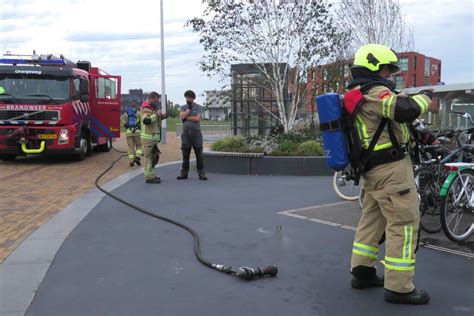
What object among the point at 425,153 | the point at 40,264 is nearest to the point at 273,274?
the point at 40,264

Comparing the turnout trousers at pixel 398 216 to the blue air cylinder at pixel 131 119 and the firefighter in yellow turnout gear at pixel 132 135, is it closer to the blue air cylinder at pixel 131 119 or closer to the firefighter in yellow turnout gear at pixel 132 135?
the firefighter in yellow turnout gear at pixel 132 135

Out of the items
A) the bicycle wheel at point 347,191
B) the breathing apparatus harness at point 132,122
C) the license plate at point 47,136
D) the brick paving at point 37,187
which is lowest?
the brick paving at point 37,187

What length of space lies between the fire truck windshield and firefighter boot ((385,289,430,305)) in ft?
37.6

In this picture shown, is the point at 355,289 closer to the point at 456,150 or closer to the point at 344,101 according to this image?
the point at 344,101

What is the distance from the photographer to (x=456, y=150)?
5508 mm

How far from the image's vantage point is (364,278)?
3902 millimetres

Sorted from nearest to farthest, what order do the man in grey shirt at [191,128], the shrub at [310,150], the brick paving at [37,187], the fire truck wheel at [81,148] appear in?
1. the brick paving at [37,187]
2. the man in grey shirt at [191,128]
3. the shrub at [310,150]
4. the fire truck wheel at [81,148]

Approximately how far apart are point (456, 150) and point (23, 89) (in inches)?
449

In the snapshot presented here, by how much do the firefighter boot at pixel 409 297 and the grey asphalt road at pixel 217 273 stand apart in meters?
0.06

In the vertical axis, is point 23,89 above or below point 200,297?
above

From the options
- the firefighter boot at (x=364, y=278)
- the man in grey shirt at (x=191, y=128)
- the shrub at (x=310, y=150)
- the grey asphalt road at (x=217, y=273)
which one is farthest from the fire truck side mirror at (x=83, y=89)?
the firefighter boot at (x=364, y=278)

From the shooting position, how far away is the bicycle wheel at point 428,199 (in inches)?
213

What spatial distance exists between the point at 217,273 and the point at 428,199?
2670mm

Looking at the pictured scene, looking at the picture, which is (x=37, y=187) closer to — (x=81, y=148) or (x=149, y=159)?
(x=149, y=159)
